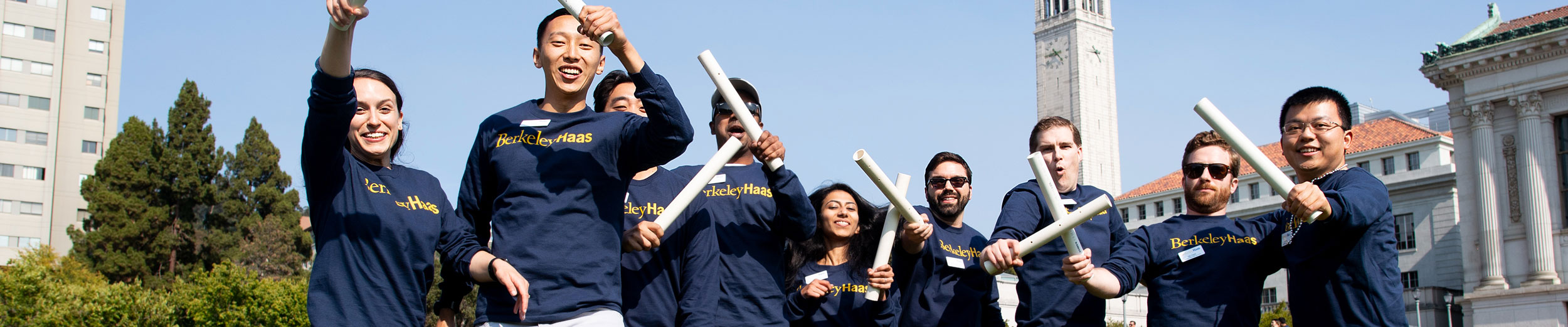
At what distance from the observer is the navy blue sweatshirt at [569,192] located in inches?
185

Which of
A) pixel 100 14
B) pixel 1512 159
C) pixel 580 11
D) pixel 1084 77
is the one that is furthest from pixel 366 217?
pixel 1084 77

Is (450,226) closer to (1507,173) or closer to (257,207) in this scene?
(1507,173)

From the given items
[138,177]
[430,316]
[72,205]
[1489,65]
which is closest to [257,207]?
[138,177]

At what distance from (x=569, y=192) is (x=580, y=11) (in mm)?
783

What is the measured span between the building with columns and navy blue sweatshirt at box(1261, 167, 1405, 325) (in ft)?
141

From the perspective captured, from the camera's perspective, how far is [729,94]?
523 centimetres

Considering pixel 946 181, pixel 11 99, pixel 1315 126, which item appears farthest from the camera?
pixel 11 99

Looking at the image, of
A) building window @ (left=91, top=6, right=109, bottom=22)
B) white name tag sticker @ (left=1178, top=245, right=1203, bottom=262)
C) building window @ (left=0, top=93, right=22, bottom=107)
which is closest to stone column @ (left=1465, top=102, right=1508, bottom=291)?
white name tag sticker @ (left=1178, top=245, right=1203, bottom=262)

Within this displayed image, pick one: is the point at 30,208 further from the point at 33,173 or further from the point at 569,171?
the point at 569,171

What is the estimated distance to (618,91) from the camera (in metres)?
6.58

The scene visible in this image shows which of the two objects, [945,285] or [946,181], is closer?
[945,285]

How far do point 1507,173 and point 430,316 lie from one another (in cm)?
3986

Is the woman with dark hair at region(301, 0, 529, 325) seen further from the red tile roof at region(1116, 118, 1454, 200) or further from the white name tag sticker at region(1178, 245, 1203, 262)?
the red tile roof at region(1116, 118, 1454, 200)

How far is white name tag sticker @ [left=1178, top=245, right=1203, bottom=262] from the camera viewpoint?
6.14 metres
